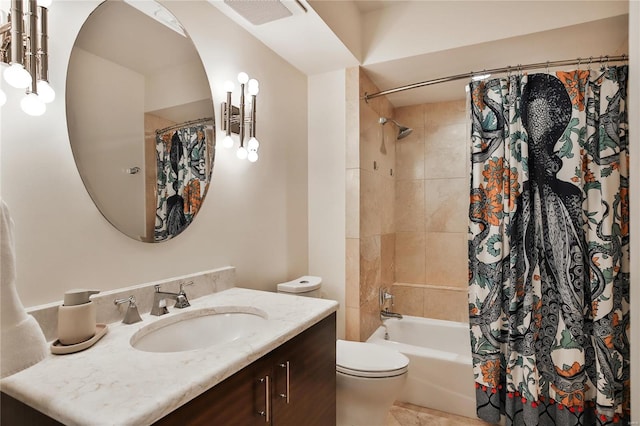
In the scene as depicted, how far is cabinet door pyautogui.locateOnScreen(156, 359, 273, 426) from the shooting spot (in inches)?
29.7

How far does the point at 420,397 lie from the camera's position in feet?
7.45

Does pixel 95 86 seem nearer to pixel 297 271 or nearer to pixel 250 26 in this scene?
pixel 250 26

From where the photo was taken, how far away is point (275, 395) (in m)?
1.05

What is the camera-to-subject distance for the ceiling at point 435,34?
71.6 inches

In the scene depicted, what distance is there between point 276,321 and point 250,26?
5.22ft

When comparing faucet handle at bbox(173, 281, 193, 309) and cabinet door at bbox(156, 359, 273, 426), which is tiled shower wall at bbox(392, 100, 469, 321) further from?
cabinet door at bbox(156, 359, 273, 426)


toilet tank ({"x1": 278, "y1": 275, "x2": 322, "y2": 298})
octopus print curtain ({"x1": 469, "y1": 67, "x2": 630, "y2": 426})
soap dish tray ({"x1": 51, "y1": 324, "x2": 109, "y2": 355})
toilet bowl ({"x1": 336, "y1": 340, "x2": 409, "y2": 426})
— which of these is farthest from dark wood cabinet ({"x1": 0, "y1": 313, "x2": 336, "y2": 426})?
octopus print curtain ({"x1": 469, "y1": 67, "x2": 630, "y2": 426})

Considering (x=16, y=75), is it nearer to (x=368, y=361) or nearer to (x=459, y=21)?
(x=368, y=361)

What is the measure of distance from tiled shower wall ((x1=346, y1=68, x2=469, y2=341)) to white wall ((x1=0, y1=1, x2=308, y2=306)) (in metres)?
0.59

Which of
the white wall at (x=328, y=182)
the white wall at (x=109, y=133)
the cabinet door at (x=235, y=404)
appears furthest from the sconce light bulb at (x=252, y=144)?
the cabinet door at (x=235, y=404)

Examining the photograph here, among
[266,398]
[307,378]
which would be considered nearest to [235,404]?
[266,398]

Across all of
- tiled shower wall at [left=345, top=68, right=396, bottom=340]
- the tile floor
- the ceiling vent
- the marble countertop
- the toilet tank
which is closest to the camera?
the marble countertop

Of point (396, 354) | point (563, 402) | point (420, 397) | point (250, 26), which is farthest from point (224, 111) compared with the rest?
point (563, 402)

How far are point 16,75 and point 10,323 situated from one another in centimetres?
60
